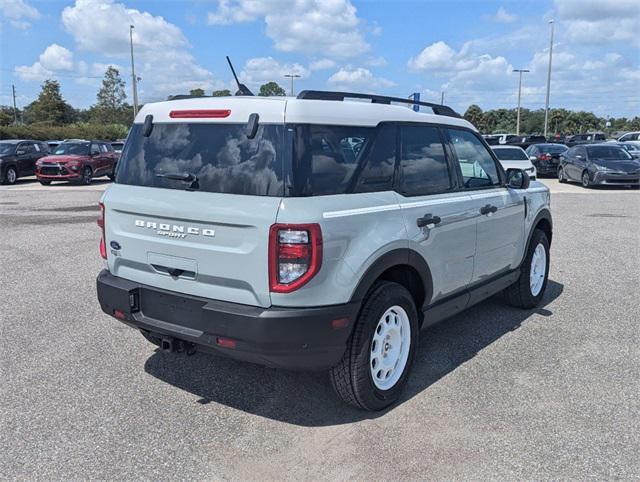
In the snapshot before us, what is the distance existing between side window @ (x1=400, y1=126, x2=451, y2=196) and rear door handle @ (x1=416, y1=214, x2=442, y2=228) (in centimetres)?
18

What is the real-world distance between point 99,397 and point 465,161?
3.38 m

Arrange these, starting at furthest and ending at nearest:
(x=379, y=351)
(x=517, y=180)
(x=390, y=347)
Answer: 1. (x=517, y=180)
2. (x=390, y=347)
3. (x=379, y=351)

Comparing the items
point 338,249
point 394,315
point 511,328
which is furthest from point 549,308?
point 338,249

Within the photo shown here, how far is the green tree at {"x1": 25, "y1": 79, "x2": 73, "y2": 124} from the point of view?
61.6 meters

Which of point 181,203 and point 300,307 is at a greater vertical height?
point 181,203

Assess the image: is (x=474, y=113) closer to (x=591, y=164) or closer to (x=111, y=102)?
(x=111, y=102)

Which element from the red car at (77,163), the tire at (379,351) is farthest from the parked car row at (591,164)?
the tire at (379,351)

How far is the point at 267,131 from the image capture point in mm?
3236

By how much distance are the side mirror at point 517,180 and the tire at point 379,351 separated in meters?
2.02

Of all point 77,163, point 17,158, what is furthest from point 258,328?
point 17,158

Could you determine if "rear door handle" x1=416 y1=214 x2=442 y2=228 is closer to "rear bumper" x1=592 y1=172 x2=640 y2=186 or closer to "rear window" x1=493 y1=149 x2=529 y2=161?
"rear window" x1=493 y1=149 x2=529 y2=161

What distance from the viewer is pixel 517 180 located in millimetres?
5281

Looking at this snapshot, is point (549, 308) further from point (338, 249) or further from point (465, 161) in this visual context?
point (338, 249)

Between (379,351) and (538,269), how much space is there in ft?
10.0
